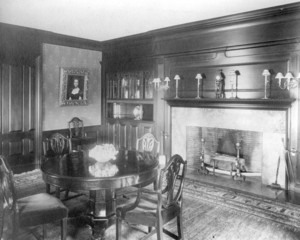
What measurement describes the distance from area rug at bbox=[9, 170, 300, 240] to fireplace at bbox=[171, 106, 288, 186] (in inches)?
31.2

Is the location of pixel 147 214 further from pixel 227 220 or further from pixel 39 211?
pixel 227 220

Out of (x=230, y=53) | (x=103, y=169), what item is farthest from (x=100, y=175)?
(x=230, y=53)

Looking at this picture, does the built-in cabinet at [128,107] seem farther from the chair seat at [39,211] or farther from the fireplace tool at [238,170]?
the chair seat at [39,211]

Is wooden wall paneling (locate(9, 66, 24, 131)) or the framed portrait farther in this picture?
the framed portrait

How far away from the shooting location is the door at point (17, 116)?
5.01 m

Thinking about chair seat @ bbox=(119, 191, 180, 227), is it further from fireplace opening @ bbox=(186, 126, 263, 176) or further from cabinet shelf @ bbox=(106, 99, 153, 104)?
cabinet shelf @ bbox=(106, 99, 153, 104)

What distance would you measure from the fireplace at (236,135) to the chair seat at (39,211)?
310 centimetres

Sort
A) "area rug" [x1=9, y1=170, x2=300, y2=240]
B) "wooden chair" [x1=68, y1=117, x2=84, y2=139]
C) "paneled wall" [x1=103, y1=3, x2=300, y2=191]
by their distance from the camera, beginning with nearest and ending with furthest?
"area rug" [x1=9, y1=170, x2=300, y2=240] < "paneled wall" [x1=103, y1=3, x2=300, y2=191] < "wooden chair" [x1=68, y1=117, x2=84, y2=139]

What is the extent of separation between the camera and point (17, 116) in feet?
17.0

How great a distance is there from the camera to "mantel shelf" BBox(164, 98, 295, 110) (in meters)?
3.97

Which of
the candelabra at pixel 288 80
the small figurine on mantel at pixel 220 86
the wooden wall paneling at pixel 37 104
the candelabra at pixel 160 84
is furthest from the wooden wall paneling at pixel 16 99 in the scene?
the candelabra at pixel 288 80

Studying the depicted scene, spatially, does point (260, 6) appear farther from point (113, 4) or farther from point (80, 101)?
point (80, 101)

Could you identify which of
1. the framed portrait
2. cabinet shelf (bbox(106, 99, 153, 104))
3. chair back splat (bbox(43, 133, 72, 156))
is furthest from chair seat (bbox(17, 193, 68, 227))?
the framed portrait

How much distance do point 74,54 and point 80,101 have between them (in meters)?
1.02
